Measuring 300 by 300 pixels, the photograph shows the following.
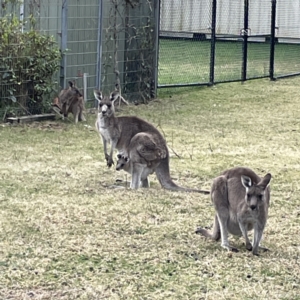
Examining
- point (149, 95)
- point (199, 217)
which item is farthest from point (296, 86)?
point (199, 217)

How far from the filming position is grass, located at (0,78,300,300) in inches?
187

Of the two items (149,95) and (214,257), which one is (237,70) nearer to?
(149,95)

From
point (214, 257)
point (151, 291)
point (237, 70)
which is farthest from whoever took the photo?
point (237, 70)

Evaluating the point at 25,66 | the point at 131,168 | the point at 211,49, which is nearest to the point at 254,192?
the point at 131,168

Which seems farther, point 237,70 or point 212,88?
point 237,70

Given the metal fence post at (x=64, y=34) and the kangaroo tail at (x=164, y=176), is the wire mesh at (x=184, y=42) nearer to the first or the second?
the metal fence post at (x=64, y=34)

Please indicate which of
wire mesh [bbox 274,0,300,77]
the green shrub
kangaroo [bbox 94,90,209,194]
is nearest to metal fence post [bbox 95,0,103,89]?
the green shrub

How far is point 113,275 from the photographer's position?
4.88 meters

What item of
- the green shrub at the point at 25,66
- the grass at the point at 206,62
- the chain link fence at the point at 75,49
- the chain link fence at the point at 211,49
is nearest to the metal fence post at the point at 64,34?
the chain link fence at the point at 75,49

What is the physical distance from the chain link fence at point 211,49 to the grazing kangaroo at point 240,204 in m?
8.58

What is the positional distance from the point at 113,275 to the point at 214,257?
74 cm

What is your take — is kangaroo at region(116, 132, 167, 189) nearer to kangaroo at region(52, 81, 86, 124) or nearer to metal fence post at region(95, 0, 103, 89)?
kangaroo at region(52, 81, 86, 124)

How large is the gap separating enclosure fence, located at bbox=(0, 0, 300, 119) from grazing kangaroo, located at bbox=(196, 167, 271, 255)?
5.65 meters

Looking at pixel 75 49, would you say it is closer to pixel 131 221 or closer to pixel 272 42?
pixel 272 42
